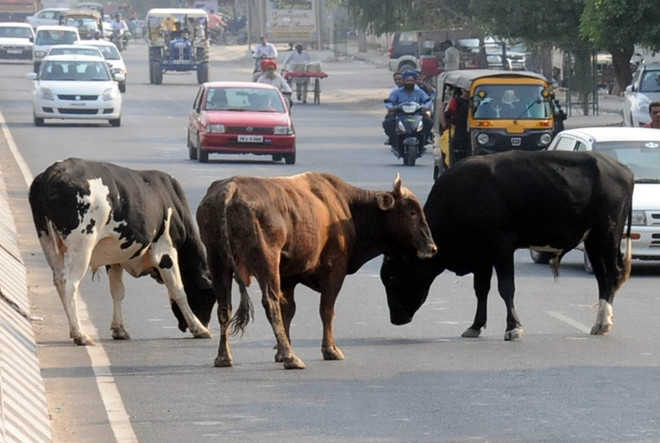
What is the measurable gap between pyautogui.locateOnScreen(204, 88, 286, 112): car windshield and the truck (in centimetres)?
7497

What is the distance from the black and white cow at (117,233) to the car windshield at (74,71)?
97.5 feet

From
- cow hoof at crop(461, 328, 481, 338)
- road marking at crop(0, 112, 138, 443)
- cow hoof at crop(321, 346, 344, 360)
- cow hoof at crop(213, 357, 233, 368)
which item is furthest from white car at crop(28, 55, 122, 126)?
cow hoof at crop(213, 357, 233, 368)

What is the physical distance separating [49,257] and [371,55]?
8176 centimetres

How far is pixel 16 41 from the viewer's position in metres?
80.6

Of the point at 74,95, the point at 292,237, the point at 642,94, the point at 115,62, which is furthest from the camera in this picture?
the point at 115,62

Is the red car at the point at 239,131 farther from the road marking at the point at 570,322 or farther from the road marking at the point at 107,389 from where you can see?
the road marking at the point at 570,322

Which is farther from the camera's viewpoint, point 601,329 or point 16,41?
point 16,41

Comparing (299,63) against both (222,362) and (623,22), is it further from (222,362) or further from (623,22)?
(222,362)

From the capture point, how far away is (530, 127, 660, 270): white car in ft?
62.1

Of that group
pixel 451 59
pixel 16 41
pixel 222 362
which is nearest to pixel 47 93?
pixel 451 59

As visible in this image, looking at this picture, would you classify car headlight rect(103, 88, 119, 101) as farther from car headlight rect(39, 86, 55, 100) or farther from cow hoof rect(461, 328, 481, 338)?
cow hoof rect(461, 328, 481, 338)

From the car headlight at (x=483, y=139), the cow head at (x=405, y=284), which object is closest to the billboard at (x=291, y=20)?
the car headlight at (x=483, y=139)

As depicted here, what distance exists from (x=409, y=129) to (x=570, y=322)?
1865cm

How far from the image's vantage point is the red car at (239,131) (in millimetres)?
34062
